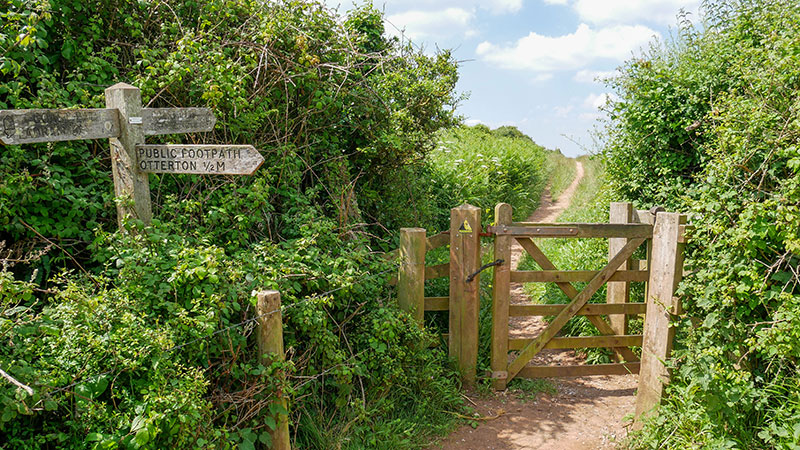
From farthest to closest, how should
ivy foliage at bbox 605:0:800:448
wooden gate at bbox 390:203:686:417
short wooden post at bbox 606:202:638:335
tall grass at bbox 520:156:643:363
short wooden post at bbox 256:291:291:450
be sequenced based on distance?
tall grass at bbox 520:156:643:363 → short wooden post at bbox 606:202:638:335 → wooden gate at bbox 390:203:686:417 → ivy foliage at bbox 605:0:800:448 → short wooden post at bbox 256:291:291:450

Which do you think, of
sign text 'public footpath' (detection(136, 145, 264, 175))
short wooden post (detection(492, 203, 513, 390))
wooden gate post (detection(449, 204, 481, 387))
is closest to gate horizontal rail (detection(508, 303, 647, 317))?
short wooden post (detection(492, 203, 513, 390))

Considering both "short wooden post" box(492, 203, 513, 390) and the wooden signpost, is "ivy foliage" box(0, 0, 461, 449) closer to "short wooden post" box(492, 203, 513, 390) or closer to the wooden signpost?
the wooden signpost

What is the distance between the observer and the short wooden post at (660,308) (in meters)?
4.70

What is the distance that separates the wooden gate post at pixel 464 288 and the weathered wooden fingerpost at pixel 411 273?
1.26 ft

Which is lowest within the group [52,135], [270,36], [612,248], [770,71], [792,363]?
[792,363]

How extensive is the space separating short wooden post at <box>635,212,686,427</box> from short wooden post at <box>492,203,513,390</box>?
4.15 feet

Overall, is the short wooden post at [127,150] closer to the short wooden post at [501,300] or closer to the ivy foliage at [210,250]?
the ivy foliage at [210,250]

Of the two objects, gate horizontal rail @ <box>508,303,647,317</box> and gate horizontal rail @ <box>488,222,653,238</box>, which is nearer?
gate horizontal rail @ <box>488,222,653,238</box>

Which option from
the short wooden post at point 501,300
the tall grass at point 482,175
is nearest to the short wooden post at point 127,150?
the short wooden post at point 501,300

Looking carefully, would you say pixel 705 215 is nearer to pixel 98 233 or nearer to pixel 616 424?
pixel 616 424

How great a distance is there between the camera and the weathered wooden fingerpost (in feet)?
16.7

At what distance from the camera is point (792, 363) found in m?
4.06

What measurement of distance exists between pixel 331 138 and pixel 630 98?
375 cm

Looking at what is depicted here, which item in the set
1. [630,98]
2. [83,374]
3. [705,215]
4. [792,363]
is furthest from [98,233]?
[630,98]
